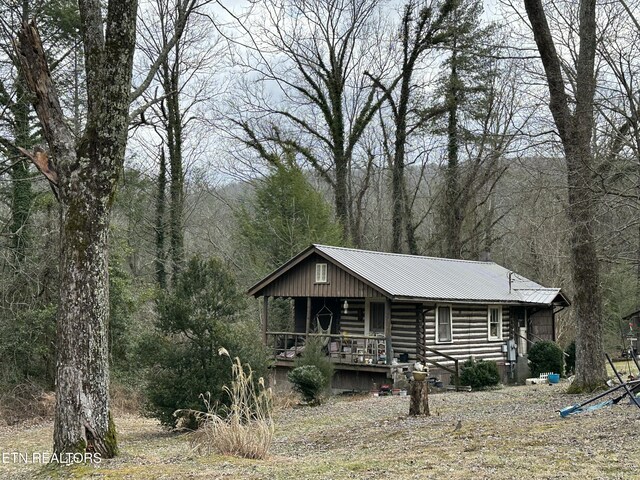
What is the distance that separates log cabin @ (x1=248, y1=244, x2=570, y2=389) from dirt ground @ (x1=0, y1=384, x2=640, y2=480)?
725 centimetres

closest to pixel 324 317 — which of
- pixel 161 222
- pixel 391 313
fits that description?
pixel 391 313

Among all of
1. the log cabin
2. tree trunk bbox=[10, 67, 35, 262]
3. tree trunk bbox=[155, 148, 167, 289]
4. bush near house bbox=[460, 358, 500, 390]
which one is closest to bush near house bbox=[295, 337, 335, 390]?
the log cabin

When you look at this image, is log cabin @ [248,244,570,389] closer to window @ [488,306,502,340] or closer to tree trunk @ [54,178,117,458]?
window @ [488,306,502,340]

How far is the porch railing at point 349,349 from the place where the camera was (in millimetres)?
21797

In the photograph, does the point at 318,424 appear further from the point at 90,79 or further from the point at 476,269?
the point at 476,269

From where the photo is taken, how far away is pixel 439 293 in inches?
907

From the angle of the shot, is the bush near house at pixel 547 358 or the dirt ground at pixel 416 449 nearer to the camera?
the dirt ground at pixel 416 449

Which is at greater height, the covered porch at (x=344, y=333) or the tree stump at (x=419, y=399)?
the covered porch at (x=344, y=333)

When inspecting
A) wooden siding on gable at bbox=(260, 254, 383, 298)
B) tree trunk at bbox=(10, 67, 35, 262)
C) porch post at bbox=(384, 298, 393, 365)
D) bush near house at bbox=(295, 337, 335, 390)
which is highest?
tree trunk at bbox=(10, 67, 35, 262)

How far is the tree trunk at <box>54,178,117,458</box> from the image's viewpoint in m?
7.64

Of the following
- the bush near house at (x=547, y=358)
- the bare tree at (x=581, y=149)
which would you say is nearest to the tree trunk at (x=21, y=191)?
the bare tree at (x=581, y=149)

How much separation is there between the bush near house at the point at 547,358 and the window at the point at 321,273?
27.8ft

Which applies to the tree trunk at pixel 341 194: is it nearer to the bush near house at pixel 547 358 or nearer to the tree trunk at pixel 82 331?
the bush near house at pixel 547 358

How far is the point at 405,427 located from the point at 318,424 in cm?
Answer: 269
